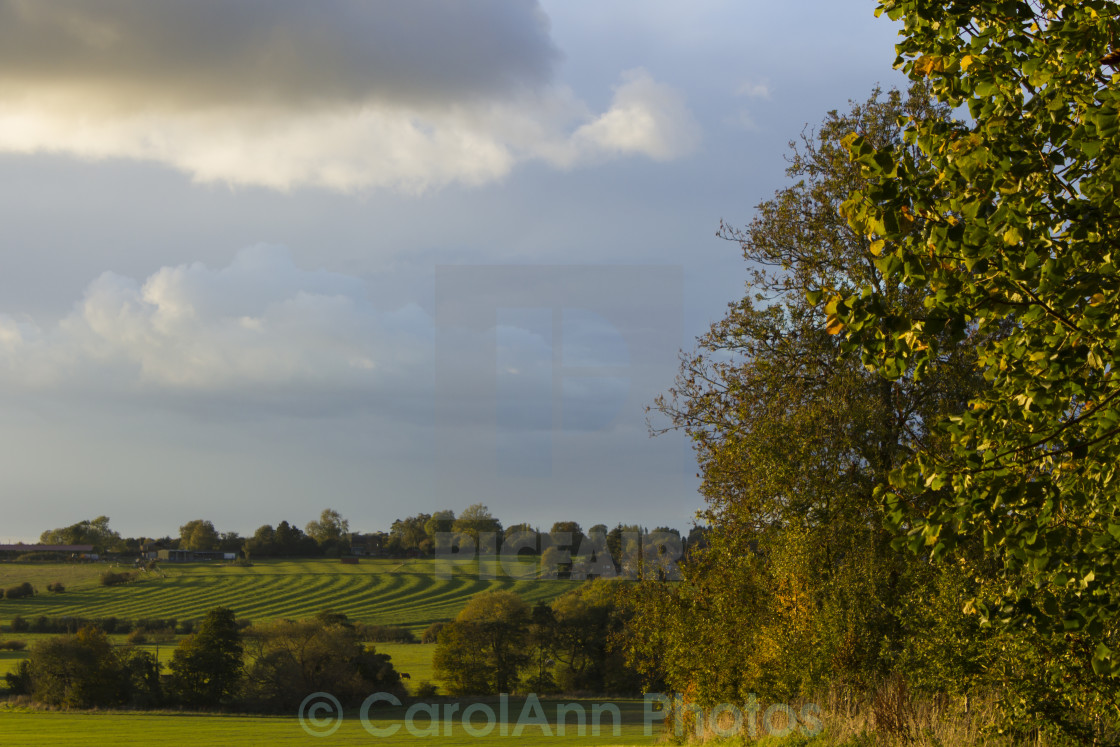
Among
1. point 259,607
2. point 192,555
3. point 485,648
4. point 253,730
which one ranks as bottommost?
point 253,730

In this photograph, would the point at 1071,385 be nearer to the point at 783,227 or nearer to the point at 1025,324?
the point at 1025,324

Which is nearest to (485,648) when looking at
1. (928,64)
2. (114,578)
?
(114,578)

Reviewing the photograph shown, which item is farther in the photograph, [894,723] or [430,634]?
[430,634]

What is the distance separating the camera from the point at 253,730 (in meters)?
62.5

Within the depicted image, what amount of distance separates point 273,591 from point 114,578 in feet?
74.9

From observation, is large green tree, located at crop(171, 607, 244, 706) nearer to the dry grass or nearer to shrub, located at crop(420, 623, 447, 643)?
shrub, located at crop(420, 623, 447, 643)

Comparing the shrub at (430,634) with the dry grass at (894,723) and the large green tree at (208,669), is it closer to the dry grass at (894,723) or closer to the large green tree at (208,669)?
the large green tree at (208,669)

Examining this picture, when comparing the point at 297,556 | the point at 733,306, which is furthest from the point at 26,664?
the point at 733,306

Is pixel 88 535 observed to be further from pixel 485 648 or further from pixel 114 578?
pixel 485 648

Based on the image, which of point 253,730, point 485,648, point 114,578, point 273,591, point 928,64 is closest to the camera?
point 928,64

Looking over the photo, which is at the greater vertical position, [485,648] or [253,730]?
[485,648]

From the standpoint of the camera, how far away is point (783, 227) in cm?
2186

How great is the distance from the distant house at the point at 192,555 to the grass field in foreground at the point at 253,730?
6474 cm

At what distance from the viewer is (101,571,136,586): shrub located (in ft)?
373
